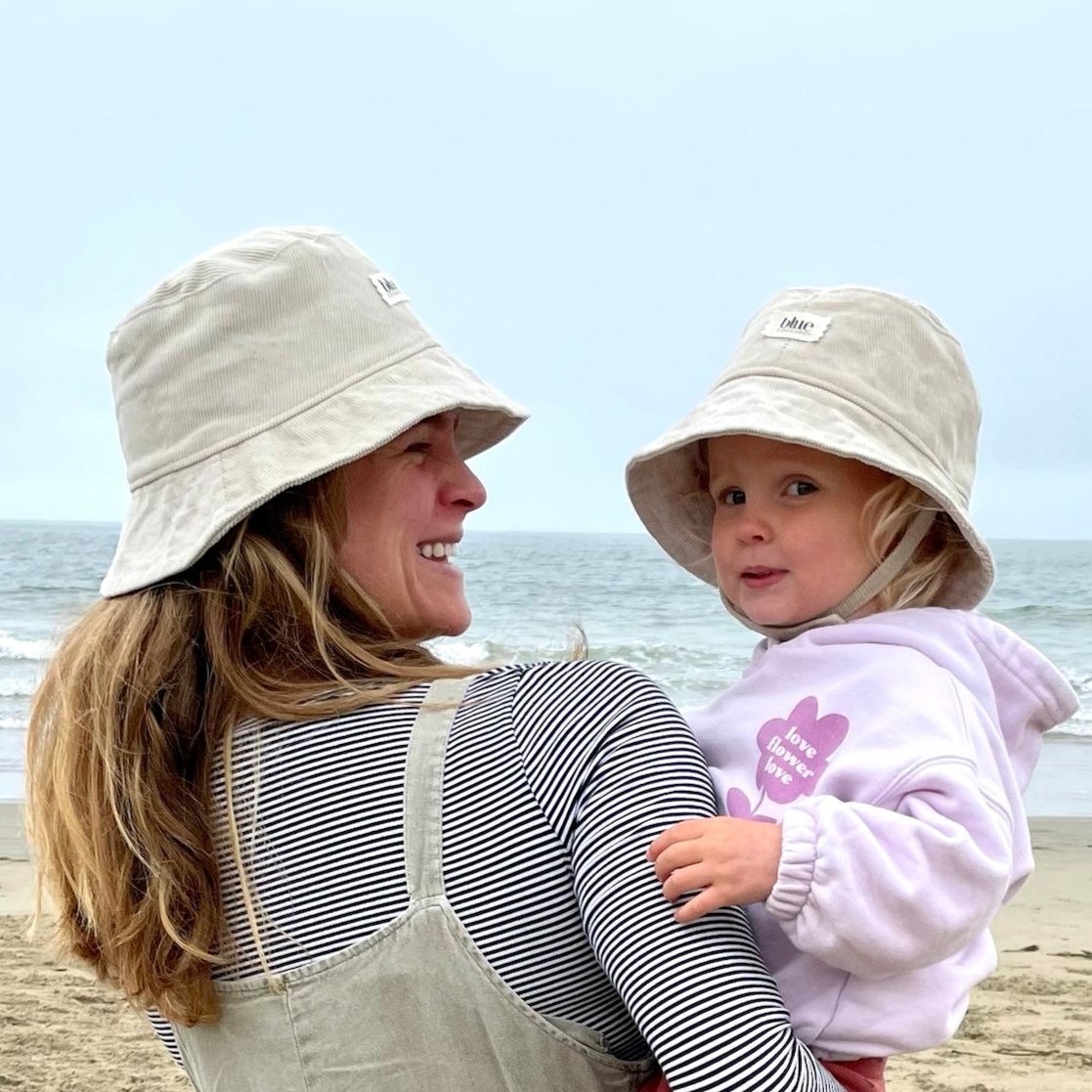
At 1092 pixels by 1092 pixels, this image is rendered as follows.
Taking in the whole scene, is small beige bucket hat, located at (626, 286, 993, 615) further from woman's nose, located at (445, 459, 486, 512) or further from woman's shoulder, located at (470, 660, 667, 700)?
woman's shoulder, located at (470, 660, 667, 700)

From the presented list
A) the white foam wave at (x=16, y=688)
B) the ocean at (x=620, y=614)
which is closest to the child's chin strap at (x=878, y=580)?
the ocean at (x=620, y=614)

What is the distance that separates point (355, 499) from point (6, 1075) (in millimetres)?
3763

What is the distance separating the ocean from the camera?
1180 cm

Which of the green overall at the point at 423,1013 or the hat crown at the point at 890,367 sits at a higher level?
the hat crown at the point at 890,367

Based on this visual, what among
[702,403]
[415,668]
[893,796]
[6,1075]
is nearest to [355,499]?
[415,668]

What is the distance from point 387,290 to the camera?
1929 millimetres

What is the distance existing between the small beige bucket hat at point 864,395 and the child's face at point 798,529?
68mm

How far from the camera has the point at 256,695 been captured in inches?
62.7

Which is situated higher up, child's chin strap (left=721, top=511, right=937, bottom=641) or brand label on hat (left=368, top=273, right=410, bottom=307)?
brand label on hat (left=368, top=273, right=410, bottom=307)

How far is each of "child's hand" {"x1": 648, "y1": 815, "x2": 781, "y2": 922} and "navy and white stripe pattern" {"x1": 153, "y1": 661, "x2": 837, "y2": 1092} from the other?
2cm

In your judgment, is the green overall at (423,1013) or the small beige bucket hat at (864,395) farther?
the small beige bucket hat at (864,395)

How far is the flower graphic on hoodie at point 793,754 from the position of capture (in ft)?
5.95

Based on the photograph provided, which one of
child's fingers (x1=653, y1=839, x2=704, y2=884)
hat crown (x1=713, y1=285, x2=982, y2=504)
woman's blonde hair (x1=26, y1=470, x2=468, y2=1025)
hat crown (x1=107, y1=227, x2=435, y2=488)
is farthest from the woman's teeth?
child's fingers (x1=653, y1=839, x2=704, y2=884)

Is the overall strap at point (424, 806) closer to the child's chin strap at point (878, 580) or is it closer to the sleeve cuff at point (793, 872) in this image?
the sleeve cuff at point (793, 872)
